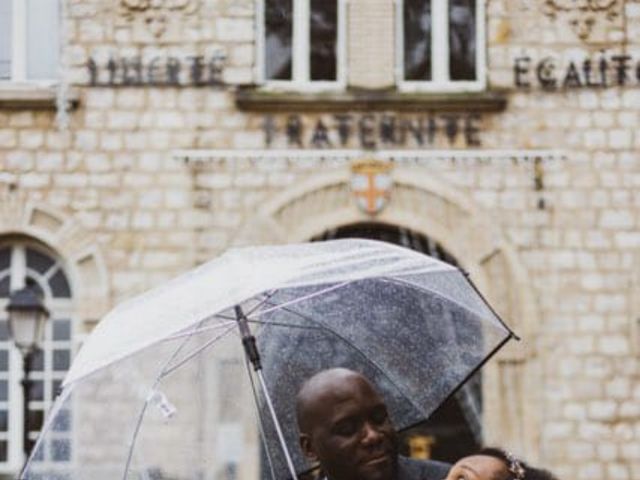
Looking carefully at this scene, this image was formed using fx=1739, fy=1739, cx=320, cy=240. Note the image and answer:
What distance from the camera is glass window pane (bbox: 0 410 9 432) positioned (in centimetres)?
1433

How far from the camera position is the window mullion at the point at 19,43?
1434 cm

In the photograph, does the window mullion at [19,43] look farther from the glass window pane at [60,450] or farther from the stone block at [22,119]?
the glass window pane at [60,450]

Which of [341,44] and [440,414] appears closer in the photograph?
[341,44]

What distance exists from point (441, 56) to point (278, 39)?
1357 mm

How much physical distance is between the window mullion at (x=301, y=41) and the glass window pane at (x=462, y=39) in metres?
1.19

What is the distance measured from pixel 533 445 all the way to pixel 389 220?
7.06 ft

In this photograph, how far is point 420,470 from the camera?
4.97 meters

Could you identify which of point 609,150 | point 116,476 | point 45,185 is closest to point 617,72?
point 609,150

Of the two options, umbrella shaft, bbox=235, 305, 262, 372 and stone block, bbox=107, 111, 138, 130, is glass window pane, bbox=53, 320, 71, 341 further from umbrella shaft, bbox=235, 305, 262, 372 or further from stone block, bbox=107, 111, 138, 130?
umbrella shaft, bbox=235, 305, 262, 372

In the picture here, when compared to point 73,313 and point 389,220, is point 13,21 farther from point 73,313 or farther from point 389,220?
point 389,220

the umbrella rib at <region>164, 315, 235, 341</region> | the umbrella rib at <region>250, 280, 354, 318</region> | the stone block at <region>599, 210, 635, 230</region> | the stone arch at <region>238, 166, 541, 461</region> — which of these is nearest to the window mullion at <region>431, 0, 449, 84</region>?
the stone arch at <region>238, 166, 541, 461</region>

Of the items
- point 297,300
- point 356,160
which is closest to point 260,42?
point 356,160

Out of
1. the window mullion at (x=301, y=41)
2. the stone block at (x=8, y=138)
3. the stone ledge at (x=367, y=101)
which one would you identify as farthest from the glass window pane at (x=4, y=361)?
the window mullion at (x=301, y=41)

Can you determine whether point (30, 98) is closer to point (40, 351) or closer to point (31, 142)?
point (31, 142)
